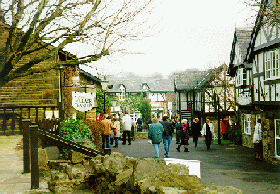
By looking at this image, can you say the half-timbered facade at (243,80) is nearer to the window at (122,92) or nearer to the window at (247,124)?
the window at (247,124)

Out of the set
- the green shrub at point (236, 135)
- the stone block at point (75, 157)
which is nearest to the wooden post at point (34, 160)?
the stone block at point (75, 157)

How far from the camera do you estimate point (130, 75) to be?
82.9 m

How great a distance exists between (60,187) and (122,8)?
447 centimetres

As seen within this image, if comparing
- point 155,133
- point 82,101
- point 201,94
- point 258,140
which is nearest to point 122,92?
point 201,94

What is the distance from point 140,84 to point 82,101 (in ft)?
207

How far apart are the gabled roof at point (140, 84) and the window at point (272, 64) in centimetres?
5858

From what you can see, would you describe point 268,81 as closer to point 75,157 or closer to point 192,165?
point 75,157

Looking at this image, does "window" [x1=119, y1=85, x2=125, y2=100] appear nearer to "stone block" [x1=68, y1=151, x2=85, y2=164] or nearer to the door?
the door

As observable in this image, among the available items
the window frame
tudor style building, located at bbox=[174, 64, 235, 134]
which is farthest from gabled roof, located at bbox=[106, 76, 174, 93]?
the window frame

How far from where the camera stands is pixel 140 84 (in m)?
78.9

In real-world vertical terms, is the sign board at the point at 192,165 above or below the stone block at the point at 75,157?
above

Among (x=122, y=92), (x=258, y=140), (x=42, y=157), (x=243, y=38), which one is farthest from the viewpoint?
(x=122, y=92)

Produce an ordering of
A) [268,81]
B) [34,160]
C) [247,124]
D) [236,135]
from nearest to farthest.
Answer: [34,160] → [268,81] → [247,124] → [236,135]

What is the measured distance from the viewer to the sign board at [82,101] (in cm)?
1579
